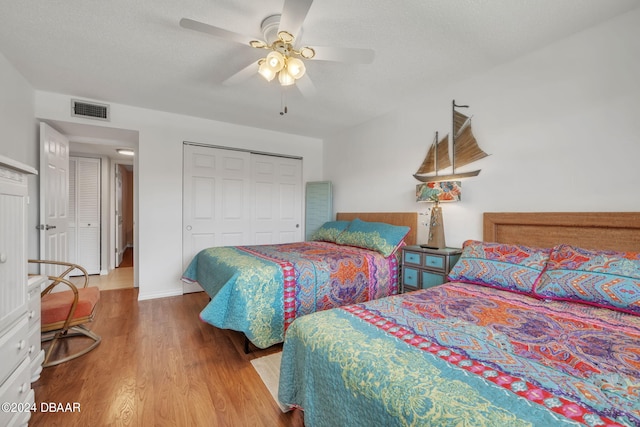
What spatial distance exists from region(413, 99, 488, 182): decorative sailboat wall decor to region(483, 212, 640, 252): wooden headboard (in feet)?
1.83

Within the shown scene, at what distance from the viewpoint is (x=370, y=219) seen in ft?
12.7

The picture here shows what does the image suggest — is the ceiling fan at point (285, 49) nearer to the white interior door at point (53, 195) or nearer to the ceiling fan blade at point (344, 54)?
the ceiling fan blade at point (344, 54)

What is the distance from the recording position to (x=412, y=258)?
282 centimetres

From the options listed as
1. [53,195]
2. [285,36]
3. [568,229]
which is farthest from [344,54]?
[53,195]

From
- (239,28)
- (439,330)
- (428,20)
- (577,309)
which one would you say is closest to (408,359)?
(439,330)

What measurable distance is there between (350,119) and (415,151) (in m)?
1.15

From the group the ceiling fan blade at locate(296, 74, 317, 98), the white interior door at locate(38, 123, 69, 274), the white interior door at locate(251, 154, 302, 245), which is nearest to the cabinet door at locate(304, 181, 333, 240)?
the white interior door at locate(251, 154, 302, 245)

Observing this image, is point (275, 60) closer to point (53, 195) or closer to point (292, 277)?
point (292, 277)

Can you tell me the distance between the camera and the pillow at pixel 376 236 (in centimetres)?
303

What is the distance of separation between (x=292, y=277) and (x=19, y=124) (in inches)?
119

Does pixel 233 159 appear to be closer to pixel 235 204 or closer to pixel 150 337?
pixel 235 204

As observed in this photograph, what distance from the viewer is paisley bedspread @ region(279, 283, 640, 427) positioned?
2.51 ft

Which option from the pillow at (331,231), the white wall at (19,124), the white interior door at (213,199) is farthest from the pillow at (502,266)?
the white wall at (19,124)

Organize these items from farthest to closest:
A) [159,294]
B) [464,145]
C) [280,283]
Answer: [159,294] < [464,145] < [280,283]
